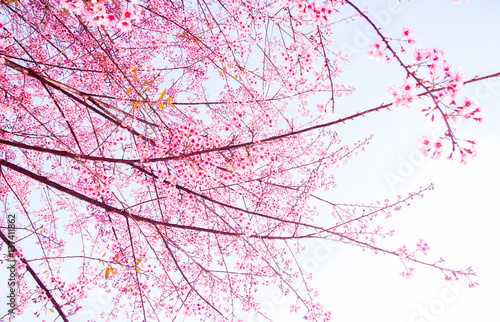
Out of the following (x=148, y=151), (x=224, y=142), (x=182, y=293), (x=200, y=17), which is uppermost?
(x=200, y=17)

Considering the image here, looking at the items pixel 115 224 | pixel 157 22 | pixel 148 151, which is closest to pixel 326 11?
pixel 148 151

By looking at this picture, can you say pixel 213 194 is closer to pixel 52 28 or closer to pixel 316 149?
pixel 316 149

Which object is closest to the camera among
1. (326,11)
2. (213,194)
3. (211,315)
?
(326,11)

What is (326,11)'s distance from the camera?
2.69m

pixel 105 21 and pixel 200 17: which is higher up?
pixel 200 17

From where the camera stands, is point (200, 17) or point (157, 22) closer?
point (200, 17)

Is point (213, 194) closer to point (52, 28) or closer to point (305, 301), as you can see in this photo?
point (305, 301)

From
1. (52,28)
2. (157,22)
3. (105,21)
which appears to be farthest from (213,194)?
(52,28)

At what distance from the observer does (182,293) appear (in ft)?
12.7

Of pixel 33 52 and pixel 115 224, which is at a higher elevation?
pixel 33 52

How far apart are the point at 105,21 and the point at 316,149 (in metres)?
3.76

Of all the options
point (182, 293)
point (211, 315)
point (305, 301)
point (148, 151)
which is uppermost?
point (148, 151)

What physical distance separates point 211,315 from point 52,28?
484cm

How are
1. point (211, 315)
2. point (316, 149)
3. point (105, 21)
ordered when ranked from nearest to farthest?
point (105, 21), point (211, 315), point (316, 149)
